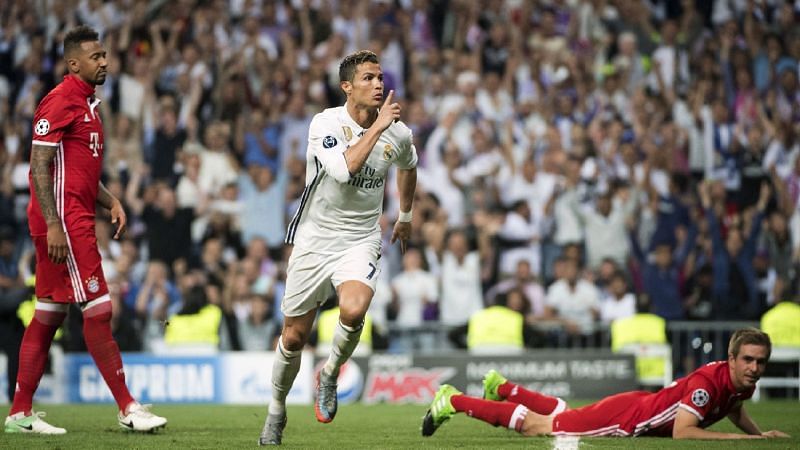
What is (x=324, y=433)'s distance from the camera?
10289mm

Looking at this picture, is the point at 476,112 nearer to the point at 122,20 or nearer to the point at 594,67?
the point at 594,67

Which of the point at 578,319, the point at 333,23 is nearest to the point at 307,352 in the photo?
the point at 578,319

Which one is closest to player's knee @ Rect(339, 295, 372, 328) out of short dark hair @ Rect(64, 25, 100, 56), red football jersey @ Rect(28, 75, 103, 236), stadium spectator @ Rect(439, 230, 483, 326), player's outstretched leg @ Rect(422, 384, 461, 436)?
player's outstretched leg @ Rect(422, 384, 461, 436)

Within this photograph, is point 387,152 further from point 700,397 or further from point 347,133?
point 700,397

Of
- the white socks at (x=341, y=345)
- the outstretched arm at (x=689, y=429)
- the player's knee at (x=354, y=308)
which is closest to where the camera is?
the player's knee at (x=354, y=308)

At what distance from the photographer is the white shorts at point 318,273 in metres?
8.80

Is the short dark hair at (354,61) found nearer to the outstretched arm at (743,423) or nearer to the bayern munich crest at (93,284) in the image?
the bayern munich crest at (93,284)

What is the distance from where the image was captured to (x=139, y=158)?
63.7 feet

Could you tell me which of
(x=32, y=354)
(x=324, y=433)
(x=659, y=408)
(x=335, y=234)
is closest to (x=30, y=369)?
(x=32, y=354)

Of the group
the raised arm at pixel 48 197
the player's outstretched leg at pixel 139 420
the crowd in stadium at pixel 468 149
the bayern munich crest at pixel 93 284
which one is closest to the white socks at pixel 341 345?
the player's outstretched leg at pixel 139 420

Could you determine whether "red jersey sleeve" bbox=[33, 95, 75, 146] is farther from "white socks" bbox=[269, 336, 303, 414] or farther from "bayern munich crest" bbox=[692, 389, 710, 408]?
"bayern munich crest" bbox=[692, 389, 710, 408]

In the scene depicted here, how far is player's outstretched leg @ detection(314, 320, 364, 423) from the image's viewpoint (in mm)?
8742

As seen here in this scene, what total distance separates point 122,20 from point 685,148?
8.77m

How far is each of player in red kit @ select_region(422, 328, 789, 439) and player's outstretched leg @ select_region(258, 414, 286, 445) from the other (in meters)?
1.16
